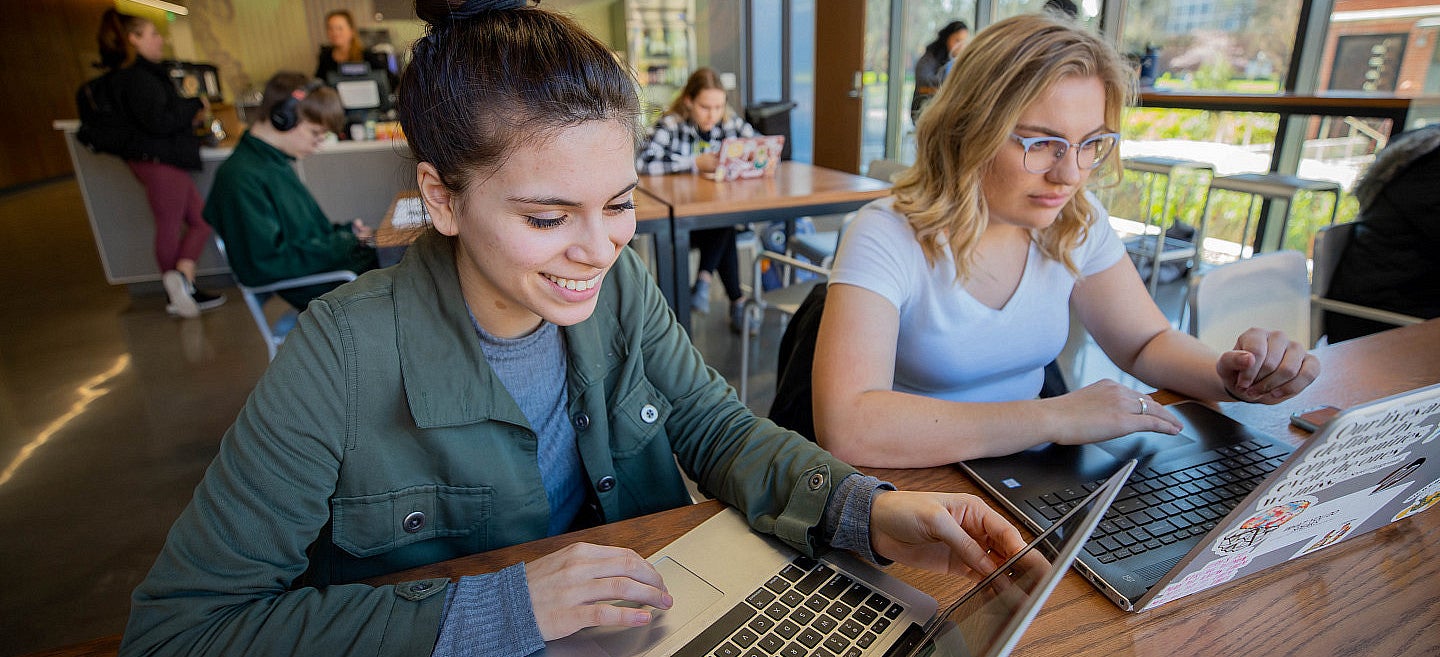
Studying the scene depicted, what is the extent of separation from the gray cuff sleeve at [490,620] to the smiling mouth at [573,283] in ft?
0.94

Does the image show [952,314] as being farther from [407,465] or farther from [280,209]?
[280,209]

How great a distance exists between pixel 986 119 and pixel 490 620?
0.97 m

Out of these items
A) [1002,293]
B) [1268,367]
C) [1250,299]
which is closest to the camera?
[1268,367]

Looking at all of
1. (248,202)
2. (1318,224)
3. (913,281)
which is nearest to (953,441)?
(913,281)

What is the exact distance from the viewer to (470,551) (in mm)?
875

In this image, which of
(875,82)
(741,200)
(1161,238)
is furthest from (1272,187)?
(875,82)

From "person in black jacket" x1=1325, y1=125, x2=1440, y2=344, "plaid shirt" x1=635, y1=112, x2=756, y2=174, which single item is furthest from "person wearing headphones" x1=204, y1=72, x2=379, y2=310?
"person in black jacket" x1=1325, y1=125, x2=1440, y2=344

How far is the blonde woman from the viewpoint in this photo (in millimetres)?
964

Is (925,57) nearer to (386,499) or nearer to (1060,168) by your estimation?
(1060,168)

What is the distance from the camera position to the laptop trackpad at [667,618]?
638mm

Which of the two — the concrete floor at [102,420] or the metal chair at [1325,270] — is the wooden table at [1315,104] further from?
the metal chair at [1325,270]

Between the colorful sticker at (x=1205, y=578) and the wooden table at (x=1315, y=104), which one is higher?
the wooden table at (x=1315, y=104)

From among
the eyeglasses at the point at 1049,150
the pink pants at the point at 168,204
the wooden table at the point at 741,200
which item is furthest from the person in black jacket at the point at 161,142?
the eyeglasses at the point at 1049,150

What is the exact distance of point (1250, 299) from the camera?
1.60 meters
